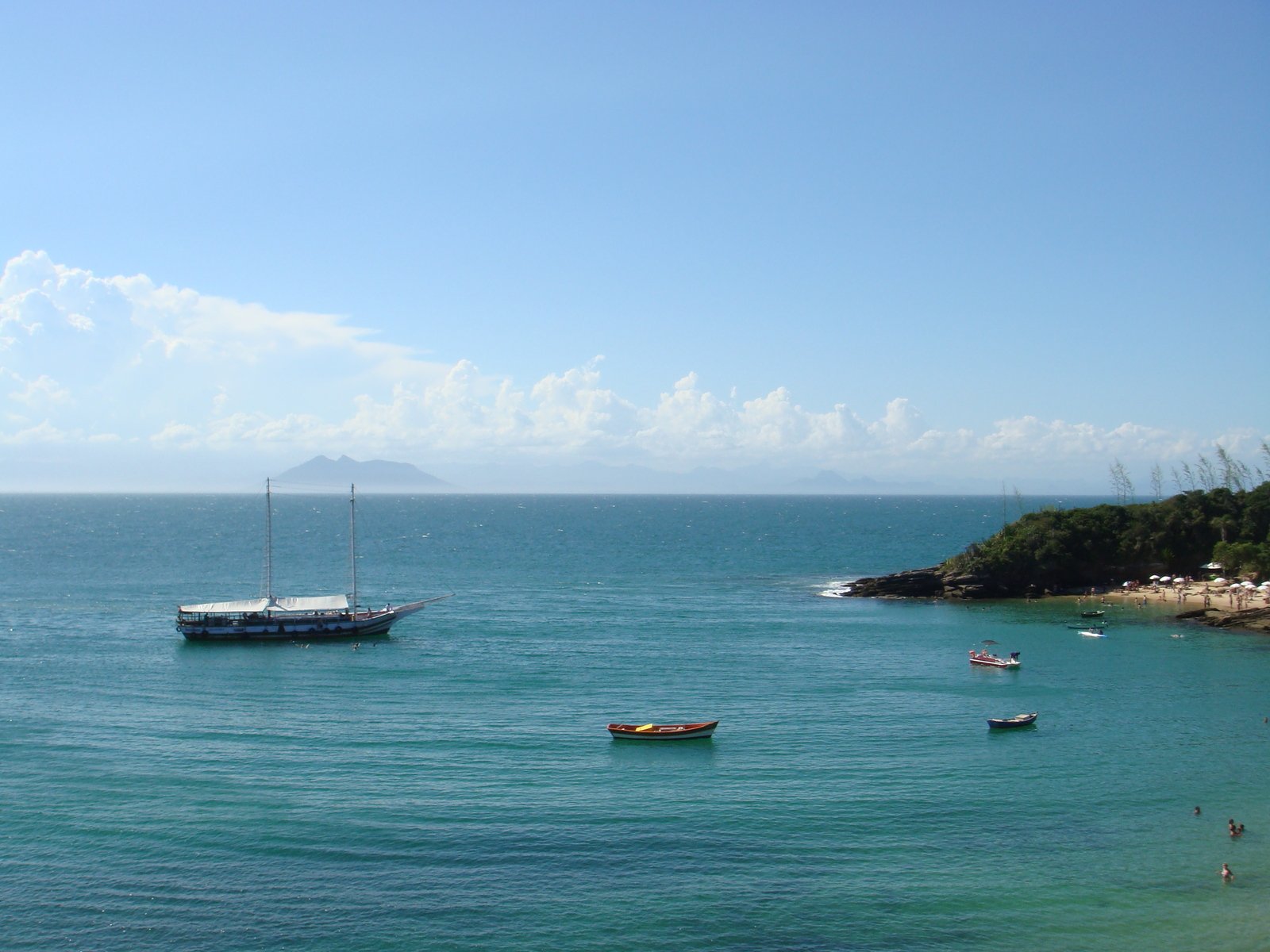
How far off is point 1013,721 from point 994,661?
62.9 feet

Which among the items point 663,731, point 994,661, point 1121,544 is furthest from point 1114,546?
point 663,731

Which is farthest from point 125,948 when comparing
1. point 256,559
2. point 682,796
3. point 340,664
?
point 256,559

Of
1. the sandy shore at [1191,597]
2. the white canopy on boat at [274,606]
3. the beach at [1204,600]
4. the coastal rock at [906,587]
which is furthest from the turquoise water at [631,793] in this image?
the coastal rock at [906,587]

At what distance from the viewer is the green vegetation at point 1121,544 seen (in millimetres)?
121312

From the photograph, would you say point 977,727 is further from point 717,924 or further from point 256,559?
point 256,559

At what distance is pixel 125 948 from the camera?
114ft

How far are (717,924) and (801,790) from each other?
1448 centimetres

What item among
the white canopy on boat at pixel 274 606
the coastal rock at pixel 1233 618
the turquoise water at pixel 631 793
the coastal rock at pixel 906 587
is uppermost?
the white canopy on boat at pixel 274 606

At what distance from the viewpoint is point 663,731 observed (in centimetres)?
5856

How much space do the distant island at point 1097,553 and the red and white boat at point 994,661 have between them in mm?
39367

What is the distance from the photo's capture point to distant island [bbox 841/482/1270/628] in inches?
4756

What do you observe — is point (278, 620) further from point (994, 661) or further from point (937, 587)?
point (937, 587)

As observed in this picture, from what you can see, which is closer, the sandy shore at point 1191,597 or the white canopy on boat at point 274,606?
the white canopy on boat at point 274,606

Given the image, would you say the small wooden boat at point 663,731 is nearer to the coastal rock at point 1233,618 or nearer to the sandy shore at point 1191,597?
the coastal rock at point 1233,618
